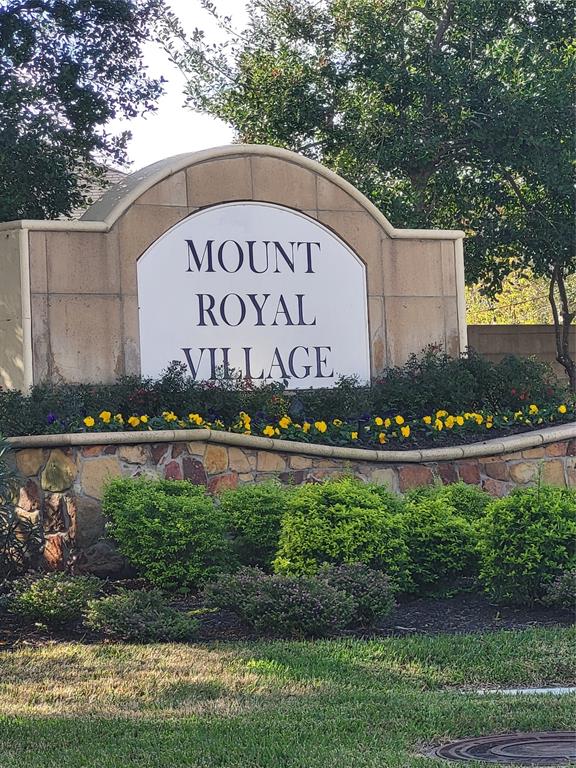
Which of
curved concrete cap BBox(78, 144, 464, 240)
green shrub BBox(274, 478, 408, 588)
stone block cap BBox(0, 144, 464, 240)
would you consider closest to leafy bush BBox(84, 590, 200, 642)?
green shrub BBox(274, 478, 408, 588)

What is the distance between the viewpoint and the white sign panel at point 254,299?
1205 cm

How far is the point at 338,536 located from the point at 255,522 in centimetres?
105

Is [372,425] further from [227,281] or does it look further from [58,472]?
[58,472]

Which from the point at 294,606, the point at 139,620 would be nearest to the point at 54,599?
the point at 139,620

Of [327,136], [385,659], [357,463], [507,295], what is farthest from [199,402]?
[507,295]

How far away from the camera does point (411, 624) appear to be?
7.98 meters

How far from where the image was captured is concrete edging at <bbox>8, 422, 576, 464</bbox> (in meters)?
10.0

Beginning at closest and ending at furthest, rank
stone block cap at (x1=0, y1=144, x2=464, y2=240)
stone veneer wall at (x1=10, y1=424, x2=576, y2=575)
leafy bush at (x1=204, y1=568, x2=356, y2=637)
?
leafy bush at (x1=204, y1=568, x2=356, y2=637) < stone veneer wall at (x1=10, y1=424, x2=576, y2=575) < stone block cap at (x1=0, y1=144, x2=464, y2=240)

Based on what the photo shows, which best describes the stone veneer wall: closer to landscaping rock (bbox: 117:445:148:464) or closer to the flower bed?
landscaping rock (bbox: 117:445:148:464)

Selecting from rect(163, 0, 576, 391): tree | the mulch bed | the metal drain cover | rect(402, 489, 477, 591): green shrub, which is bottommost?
the metal drain cover

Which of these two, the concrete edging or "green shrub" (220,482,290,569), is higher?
the concrete edging

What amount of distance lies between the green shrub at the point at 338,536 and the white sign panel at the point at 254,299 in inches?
143

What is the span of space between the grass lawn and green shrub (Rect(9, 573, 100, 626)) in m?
0.46

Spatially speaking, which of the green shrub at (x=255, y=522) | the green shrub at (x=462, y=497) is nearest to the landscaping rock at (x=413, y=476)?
the green shrub at (x=462, y=497)
